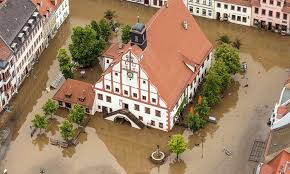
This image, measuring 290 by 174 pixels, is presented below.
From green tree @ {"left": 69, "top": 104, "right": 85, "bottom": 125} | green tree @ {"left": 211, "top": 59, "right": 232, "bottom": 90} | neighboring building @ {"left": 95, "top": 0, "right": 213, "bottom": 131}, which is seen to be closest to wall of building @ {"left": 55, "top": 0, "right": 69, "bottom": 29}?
neighboring building @ {"left": 95, "top": 0, "right": 213, "bottom": 131}

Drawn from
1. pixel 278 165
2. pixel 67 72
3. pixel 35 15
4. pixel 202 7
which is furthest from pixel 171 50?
pixel 278 165

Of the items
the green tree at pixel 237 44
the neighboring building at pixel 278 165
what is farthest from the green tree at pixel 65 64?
the neighboring building at pixel 278 165

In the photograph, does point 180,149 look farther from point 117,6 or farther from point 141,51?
point 117,6

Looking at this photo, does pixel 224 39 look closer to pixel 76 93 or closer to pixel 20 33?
pixel 76 93

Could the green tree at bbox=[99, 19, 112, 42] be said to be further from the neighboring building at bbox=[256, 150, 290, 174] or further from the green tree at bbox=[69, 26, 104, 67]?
the neighboring building at bbox=[256, 150, 290, 174]

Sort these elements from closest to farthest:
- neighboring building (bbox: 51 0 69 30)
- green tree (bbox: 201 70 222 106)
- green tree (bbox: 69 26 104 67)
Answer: green tree (bbox: 201 70 222 106) → green tree (bbox: 69 26 104 67) → neighboring building (bbox: 51 0 69 30)

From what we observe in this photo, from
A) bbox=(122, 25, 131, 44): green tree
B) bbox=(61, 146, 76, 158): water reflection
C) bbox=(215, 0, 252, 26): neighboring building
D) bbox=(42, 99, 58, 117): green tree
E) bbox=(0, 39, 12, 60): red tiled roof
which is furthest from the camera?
bbox=(215, 0, 252, 26): neighboring building
